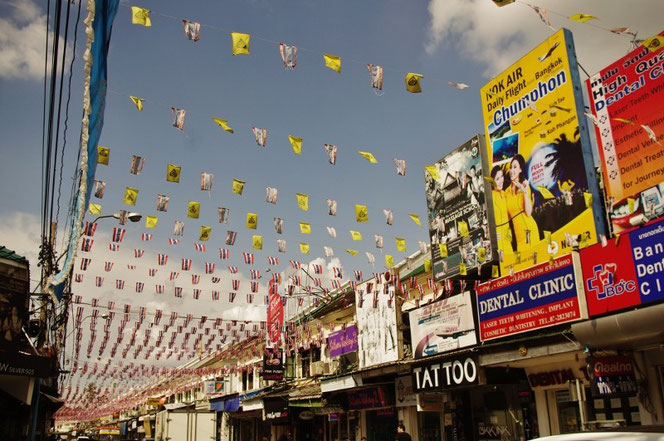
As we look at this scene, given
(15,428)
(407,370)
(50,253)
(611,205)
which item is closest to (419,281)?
(407,370)

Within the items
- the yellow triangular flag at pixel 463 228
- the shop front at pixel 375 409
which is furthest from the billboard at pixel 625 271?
the shop front at pixel 375 409

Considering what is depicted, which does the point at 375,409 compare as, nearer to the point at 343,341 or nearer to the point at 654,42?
the point at 343,341

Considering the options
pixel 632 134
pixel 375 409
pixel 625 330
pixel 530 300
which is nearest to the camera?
pixel 625 330

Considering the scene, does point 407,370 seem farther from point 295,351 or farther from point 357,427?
point 295,351

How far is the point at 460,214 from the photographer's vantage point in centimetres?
1808

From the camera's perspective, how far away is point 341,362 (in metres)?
24.5

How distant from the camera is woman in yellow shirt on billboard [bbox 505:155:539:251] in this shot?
597 inches

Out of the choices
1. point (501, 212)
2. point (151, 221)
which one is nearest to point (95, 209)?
point (151, 221)

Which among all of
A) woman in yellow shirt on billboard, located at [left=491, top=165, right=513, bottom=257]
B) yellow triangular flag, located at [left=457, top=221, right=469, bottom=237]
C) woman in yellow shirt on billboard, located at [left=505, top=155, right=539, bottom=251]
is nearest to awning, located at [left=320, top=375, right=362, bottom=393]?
yellow triangular flag, located at [left=457, top=221, right=469, bottom=237]

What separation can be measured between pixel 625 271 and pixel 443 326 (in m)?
6.32

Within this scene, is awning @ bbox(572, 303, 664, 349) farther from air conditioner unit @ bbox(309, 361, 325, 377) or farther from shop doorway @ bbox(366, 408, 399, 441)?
air conditioner unit @ bbox(309, 361, 325, 377)

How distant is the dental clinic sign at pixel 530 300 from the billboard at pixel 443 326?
51cm

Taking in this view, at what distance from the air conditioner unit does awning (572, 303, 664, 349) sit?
1597 centimetres

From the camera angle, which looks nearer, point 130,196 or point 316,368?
point 130,196
